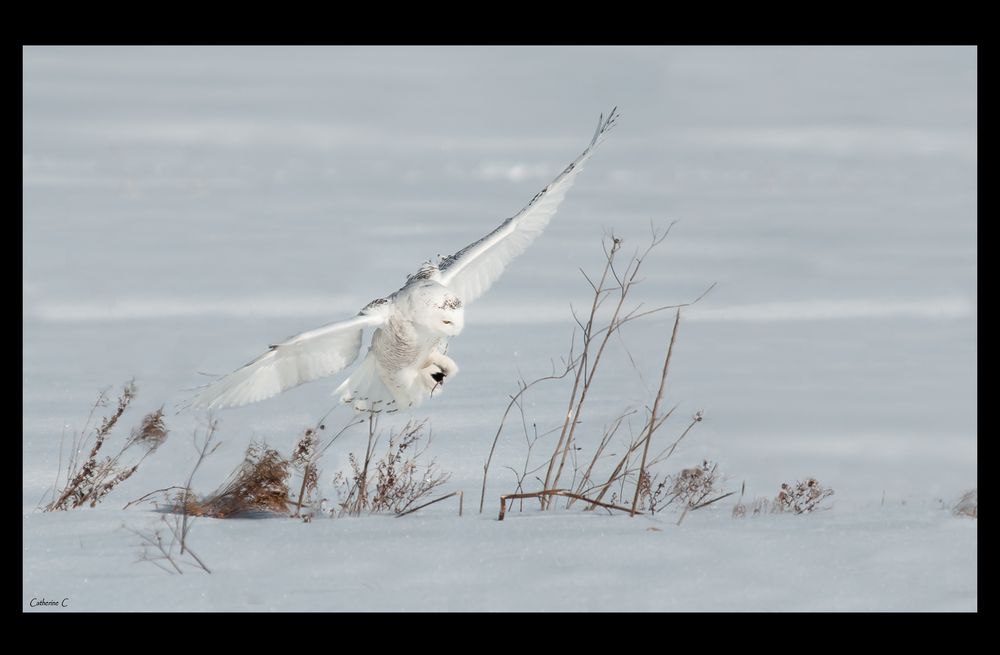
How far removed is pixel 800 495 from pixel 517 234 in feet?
6.01

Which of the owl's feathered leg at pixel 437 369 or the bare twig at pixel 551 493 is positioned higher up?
the owl's feathered leg at pixel 437 369

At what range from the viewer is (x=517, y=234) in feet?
20.7

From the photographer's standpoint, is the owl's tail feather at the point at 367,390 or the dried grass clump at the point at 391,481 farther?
the owl's tail feather at the point at 367,390

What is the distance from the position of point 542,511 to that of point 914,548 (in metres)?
1.43

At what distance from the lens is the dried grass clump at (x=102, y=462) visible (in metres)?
5.57

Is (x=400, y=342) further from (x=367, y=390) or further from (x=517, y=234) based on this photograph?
(x=517, y=234)

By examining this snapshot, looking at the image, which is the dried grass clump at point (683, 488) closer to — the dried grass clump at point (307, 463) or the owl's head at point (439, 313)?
the owl's head at point (439, 313)

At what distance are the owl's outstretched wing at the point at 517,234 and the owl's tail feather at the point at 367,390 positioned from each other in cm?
59

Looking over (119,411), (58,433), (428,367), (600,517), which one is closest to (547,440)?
(428,367)

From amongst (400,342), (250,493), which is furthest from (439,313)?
(250,493)

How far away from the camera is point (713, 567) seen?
441 centimetres

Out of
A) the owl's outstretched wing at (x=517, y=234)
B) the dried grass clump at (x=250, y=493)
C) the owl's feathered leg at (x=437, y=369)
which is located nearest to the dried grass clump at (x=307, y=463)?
the dried grass clump at (x=250, y=493)

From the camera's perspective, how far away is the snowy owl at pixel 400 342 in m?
5.27

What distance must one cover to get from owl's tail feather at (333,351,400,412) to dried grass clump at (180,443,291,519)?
26.2 inches
